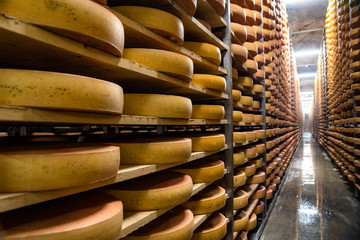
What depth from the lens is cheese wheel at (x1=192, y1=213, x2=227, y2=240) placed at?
172cm

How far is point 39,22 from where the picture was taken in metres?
0.74

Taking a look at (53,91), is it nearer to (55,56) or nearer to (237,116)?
(55,56)

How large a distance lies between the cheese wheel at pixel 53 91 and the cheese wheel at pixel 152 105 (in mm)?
323

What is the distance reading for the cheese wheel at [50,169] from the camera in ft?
2.31

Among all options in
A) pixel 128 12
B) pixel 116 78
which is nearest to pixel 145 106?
pixel 116 78

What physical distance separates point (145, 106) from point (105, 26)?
0.46m

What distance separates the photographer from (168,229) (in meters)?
1.29

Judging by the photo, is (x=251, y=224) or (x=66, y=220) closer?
(x=66, y=220)

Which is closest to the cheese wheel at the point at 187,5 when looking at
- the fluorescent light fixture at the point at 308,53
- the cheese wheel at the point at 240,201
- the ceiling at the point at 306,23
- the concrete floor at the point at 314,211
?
the cheese wheel at the point at 240,201

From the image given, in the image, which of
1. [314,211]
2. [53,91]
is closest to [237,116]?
[53,91]

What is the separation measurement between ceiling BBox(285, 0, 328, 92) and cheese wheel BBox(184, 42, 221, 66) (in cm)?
618

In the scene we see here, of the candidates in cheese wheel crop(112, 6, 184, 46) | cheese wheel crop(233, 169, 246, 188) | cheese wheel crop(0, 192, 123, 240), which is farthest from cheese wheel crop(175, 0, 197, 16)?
cheese wheel crop(233, 169, 246, 188)

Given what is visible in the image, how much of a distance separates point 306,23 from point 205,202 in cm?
867

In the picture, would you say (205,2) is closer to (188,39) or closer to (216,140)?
(188,39)
